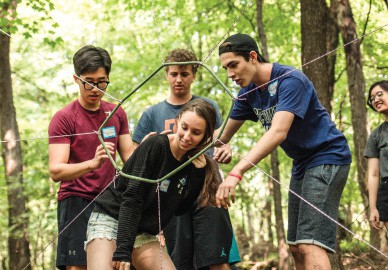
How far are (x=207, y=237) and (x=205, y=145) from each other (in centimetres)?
76

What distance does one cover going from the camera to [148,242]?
272 cm

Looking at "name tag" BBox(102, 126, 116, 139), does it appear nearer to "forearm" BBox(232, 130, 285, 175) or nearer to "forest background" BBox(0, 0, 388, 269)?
"forest background" BBox(0, 0, 388, 269)

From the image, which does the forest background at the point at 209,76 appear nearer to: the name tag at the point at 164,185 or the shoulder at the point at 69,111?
the shoulder at the point at 69,111

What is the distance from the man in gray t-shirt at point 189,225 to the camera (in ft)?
10.3

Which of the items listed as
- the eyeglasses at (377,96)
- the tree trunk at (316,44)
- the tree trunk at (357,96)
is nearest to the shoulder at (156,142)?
the eyeglasses at (377,96)

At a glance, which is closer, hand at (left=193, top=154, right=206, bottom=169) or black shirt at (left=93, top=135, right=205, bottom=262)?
black shirt at (left=93, top=135, right=205, bottom=262)

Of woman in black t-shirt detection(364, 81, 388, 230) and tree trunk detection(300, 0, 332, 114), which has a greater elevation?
→ tree trunk detection(300, 0, 332, 114)

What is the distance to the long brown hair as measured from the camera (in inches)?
101

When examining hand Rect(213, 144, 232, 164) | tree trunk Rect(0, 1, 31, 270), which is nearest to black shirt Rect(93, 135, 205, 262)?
hand Rect(213, 144, 232, 164)

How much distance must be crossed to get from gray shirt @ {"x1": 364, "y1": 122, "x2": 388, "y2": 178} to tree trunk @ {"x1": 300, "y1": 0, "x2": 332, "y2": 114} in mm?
856

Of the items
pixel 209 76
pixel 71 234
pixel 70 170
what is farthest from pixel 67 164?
pixel 209 76

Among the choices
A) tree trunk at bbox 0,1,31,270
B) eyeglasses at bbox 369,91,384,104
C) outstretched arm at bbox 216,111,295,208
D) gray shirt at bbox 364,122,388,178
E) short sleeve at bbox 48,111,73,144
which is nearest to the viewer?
outstretched arm at bbox 216,111,295,208

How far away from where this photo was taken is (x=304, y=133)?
2.79 metres

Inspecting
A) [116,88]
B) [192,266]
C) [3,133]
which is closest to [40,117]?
[116,88]
